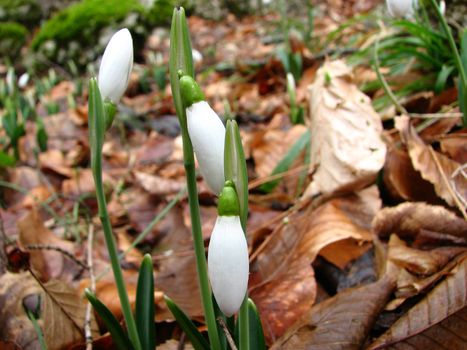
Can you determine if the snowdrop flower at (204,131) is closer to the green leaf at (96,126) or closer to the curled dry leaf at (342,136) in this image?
the green leaf at (96,126)

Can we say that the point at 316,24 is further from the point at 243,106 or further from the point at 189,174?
the point at 189,174

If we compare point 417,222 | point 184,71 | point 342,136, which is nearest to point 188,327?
point 184,71

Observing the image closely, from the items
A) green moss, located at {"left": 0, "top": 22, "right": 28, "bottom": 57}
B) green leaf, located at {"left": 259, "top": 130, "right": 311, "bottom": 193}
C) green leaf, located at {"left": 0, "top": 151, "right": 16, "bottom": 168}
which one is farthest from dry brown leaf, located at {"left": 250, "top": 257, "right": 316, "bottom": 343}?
green moss, located at {"left": 0, "top": 22, "right": 28, "bottom": 57}

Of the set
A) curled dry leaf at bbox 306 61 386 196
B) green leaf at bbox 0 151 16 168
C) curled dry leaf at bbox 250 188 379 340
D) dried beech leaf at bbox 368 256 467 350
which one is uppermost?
curled dry leaf at bbox 306 61 386 196

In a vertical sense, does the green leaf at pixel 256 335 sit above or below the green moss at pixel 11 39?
below

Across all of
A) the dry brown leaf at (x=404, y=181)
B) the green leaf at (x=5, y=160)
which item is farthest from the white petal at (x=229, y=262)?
the green leaf at (x=5, y=160)

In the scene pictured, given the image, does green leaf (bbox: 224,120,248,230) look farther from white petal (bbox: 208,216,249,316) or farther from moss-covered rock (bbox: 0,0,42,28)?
moss-covered rock (bbox: 0,0,42,28)

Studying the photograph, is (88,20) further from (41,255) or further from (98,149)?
(98,149)
